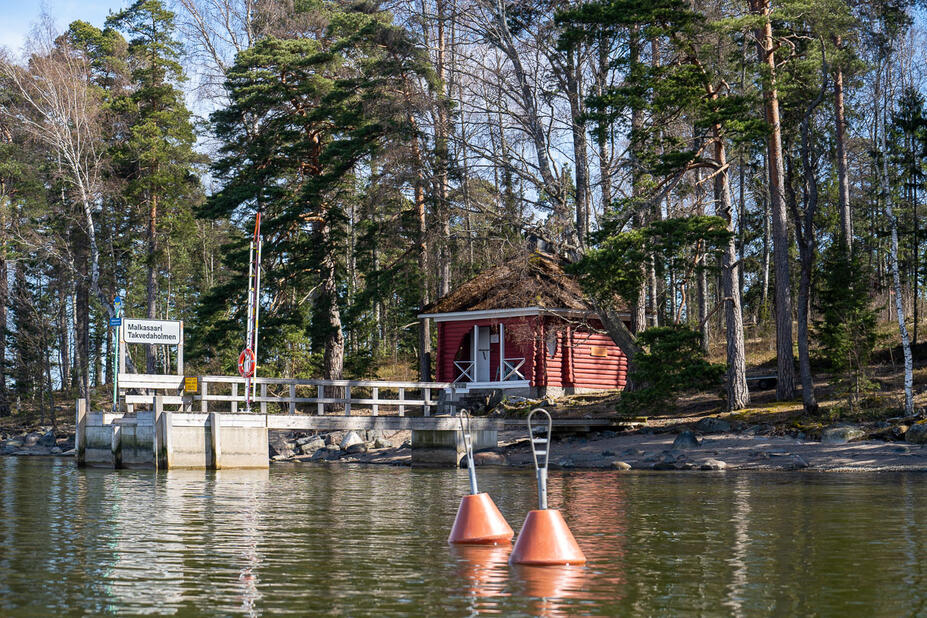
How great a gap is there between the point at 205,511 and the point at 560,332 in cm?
2490

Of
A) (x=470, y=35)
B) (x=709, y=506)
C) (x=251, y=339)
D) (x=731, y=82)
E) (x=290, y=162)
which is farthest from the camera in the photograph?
(x=290, y=162)

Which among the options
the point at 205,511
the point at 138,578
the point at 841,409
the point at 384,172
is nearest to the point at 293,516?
the point at 205,511

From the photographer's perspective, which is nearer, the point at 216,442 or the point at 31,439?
the point at 216,442

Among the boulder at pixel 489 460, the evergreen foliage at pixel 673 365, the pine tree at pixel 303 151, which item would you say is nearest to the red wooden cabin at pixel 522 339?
the pine tree at pixel 303 151

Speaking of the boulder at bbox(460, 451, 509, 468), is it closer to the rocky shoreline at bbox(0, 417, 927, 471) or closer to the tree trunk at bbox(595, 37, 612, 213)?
the rocky shoreline at bbox(0, 417, 927, 471)

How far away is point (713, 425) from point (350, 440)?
11.2 meters

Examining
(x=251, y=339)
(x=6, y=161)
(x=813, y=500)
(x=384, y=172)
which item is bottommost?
(x=813, y=500)

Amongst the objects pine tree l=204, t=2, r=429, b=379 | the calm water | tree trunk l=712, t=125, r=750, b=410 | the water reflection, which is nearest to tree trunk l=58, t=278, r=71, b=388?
pine tree l=204, t=2, r=429, b=379

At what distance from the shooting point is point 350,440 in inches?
1256

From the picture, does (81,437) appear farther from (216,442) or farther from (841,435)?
(841,435)

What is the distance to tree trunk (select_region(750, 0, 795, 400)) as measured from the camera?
88.2 ft

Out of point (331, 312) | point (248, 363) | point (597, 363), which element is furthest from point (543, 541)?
point (597, 363)

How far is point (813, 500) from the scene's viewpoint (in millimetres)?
14547

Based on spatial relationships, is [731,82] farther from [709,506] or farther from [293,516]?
[293,516]
